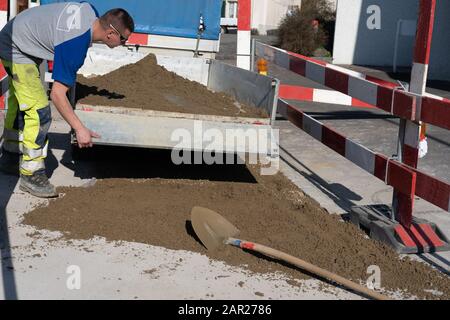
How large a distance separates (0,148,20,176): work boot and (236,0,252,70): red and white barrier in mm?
2946

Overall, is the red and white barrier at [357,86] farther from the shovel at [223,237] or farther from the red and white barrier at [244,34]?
the shovel at [223,237]

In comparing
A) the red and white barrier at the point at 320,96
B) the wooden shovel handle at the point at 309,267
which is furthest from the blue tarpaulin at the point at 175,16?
the wooden shovel handle at the point at 309,267

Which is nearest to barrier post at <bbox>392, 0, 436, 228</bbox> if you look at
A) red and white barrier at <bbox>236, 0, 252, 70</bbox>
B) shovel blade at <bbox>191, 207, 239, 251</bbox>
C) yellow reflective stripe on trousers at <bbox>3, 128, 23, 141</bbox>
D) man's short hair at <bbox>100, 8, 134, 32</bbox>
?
shovel blade at <bbox>191, 207, 239, 251</bbox>

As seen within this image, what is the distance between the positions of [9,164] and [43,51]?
1.30 m

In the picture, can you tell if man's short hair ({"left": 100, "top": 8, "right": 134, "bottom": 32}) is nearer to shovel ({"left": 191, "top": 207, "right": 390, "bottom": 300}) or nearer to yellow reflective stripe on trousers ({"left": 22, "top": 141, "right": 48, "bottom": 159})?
yellow reflective stripe on trousers ({"left": 22, "top": 141, "right": 48, "bottom": 159})

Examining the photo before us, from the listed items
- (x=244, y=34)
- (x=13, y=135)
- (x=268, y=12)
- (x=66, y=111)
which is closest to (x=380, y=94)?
(x=66, y=111)

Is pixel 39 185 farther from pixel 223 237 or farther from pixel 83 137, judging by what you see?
pixel 223 237

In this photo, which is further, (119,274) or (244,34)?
(244,34)

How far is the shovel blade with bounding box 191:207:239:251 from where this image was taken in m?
4.55

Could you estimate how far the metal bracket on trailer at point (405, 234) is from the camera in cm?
482

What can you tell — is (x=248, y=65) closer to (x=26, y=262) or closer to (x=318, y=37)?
(x=26, y=262)

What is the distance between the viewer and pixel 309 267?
412 centimetres

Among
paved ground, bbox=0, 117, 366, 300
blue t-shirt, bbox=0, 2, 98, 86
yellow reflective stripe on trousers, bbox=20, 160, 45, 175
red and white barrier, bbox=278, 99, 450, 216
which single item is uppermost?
blue t-shirt, bbox=0, 2, 98, 86
